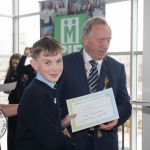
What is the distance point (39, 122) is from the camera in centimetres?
161

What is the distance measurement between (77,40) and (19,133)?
435 centimetres

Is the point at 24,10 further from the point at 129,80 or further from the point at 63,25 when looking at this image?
the point at 129,80

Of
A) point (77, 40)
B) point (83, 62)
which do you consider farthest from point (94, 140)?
point (77, 40)

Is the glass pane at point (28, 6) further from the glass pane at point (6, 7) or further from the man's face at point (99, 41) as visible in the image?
the man's face at point (99, 41)

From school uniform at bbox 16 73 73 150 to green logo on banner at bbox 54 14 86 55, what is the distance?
4.22m

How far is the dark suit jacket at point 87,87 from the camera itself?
7.18 ft

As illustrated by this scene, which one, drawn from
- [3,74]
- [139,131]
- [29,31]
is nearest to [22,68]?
[139,131]

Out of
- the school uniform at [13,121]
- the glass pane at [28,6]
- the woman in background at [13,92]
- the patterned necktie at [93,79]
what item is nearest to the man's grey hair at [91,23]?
the patterned necktie at [93,79]

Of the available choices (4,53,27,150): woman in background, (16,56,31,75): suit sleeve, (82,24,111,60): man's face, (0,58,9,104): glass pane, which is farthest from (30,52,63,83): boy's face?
(0,58,9,104): glass pane

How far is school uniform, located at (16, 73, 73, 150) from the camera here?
1.62 meters

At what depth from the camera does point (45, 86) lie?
1.73 metres

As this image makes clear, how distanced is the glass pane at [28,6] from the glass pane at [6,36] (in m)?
0.51

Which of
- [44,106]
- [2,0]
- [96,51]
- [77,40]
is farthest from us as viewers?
[2,0]

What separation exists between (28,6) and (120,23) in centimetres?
337
